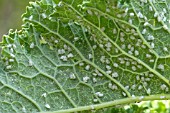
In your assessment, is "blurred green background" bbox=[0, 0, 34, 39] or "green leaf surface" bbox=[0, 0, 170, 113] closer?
"green leaf surface" bbox=[0, 0, 170, 113]

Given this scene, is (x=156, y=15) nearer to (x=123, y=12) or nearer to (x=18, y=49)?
(x=123, y=12)

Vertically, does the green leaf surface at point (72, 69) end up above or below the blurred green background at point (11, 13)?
below

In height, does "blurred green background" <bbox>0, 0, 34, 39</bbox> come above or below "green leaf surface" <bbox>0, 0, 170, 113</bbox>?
above

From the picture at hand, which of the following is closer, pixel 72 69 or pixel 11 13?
pixel 72 69

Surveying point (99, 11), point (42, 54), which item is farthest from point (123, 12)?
point (42, 54)

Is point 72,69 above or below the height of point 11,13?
below
